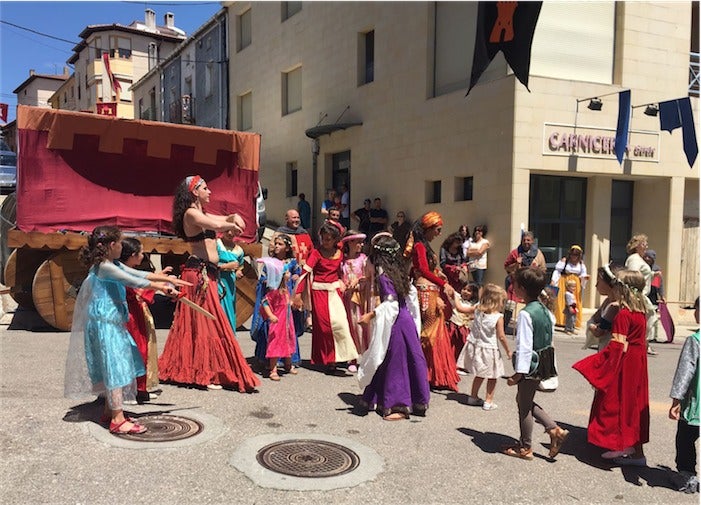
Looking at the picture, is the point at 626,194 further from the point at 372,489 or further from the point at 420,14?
the point at 372,489

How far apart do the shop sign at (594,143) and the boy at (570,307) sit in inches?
103

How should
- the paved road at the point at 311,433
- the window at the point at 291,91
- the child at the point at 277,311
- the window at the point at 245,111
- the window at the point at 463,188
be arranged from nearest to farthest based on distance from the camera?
the paved road at the point at 311,433 → the child at the point at 277,311 → the window at the point at 463,188 → the window at the point at 291,91 → the window at the point at 245,111

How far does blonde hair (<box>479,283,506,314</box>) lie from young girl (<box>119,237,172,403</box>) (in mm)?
2865

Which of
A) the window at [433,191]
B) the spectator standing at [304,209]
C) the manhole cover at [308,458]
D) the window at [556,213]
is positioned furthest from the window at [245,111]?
the manhole cover at [308,458]

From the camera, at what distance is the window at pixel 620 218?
42.2ft

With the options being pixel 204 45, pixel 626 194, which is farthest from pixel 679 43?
pixel 204 45

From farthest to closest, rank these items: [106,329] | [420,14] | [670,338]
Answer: [420,14] < [670,338] < [106,329]

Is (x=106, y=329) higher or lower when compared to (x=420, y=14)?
lower

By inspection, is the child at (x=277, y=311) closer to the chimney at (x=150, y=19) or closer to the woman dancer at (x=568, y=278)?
the woman dancer at (x=568, y=278)

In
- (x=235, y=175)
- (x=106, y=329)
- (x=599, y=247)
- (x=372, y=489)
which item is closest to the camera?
(x=372, y=489)

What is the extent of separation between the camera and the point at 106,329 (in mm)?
4172

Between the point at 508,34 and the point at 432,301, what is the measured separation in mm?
5872

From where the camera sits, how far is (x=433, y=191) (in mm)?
13484

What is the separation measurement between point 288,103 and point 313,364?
1496 cm
